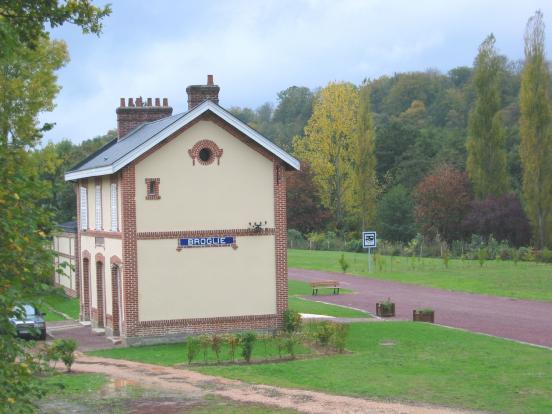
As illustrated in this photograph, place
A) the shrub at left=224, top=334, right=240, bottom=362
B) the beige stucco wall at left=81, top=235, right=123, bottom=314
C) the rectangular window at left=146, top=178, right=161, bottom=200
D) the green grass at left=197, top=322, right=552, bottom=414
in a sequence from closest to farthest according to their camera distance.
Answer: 1. the green grass at left=197, top=322, right=552, bottom=414
2. the shrub at left=224, top=334, right=240, bottom=362
3. the rectangular window at left=146, top=178, right=161, bottom=200
4. the beige stucco wall at left=81, top=235, right=123, bottom=314

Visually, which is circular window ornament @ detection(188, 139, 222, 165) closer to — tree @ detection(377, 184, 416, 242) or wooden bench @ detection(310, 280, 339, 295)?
wooden bench @ detection(310, 280, 339, 295)

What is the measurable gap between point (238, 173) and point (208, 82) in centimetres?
375

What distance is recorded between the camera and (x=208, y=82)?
28344mm

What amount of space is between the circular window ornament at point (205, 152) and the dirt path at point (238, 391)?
6930mm

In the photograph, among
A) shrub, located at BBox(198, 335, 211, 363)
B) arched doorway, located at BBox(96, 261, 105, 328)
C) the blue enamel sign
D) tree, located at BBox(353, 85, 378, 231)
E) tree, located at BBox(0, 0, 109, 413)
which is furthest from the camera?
tree, located at BBox(353, 85, 378, 231)

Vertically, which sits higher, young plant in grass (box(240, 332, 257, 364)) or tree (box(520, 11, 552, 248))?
tree (box(520, 11, 552, 248))

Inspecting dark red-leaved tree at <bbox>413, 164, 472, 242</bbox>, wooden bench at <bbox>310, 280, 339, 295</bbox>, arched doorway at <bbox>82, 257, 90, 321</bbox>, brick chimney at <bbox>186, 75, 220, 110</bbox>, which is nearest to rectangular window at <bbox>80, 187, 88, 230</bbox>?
arched doorway at <bbox>82, 257, 90, 321</bbox>

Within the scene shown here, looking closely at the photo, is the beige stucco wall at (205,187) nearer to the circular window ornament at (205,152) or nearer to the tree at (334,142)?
the circular window ornament at (205,152)

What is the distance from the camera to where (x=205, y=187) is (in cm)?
2630

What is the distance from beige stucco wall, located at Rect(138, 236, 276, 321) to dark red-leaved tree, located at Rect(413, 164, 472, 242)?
37783 mm

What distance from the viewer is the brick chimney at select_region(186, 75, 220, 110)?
92.1ft

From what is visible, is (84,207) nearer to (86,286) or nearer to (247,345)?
(86,286)

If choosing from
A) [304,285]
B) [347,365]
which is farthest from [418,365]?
[304,285]

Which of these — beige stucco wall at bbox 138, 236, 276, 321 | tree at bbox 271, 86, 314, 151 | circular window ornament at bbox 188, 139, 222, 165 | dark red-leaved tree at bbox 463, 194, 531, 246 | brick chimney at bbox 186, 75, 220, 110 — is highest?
tree at bbox 271, 86, 314, 151
